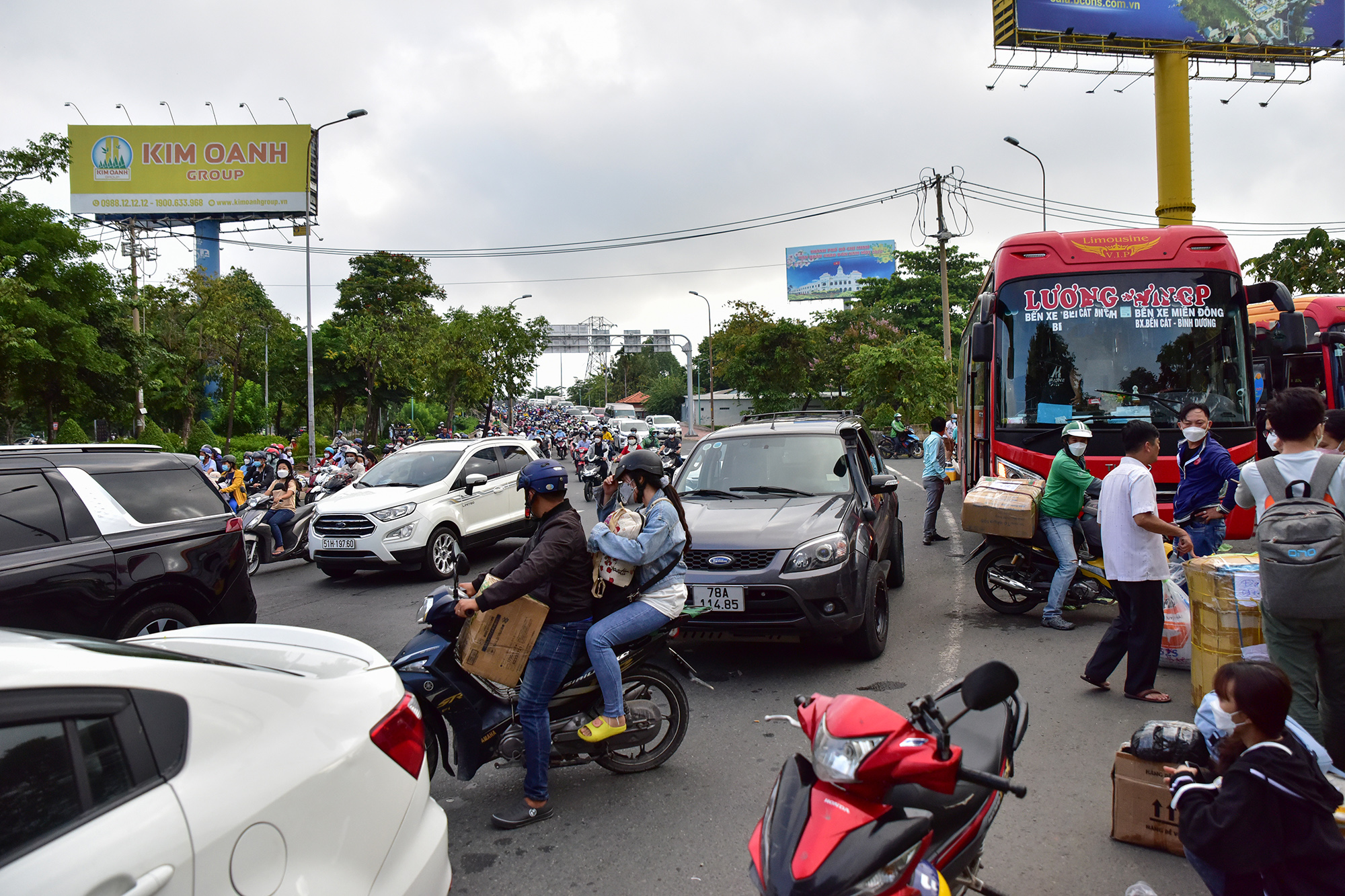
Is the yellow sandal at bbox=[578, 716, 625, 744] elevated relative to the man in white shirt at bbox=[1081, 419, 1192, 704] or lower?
lower

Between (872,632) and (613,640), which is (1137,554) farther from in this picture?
(613,640)

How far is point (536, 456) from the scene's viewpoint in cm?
1235

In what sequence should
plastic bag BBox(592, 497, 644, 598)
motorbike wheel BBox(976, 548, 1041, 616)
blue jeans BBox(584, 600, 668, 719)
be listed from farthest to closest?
1. motorbike wheel BBox(976, 548, 1041, 616)
2. plastic bag BBox(592, 497, 644, 598)
3. blue jeans BBox(584, 600, 668, 719)

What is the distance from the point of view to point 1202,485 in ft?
22.3

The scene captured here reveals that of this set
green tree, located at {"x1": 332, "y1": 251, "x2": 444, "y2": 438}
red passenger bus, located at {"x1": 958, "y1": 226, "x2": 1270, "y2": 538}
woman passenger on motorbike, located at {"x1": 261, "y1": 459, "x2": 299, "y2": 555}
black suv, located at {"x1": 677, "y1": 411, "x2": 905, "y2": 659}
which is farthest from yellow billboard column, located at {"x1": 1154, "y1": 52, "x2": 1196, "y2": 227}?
green tree, located at {"x1": 332, "y1": 251, "x2": 444, "y2": 438}

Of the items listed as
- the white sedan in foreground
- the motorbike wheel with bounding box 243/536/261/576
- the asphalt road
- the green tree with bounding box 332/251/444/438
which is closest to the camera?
the white sedan in foreground

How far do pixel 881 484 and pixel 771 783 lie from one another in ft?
11.0

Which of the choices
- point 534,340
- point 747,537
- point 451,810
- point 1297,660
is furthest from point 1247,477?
point 534,340

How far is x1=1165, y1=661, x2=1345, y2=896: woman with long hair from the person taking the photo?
2.38 meters

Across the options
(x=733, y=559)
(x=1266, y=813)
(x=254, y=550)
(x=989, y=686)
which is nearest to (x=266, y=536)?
(x=254, y=550)

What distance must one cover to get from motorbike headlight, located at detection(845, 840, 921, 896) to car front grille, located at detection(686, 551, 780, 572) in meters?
3.43

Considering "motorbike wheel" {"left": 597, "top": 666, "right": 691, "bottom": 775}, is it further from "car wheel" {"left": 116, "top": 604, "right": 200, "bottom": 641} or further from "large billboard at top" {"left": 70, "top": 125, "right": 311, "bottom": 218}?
"large billboard at top" {"left": 70, "top": 125, "right": 311, "bottom": 218}

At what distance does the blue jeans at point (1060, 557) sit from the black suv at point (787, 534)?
1.31 meters

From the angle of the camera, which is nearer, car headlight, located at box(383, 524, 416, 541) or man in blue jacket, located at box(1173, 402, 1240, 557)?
man in blue jacket, located at box(1173, 402, 1240, 557)
